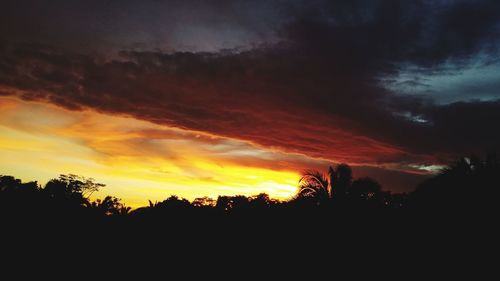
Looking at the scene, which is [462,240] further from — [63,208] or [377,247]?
[63,208]

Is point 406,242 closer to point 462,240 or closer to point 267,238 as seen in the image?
point 462,240

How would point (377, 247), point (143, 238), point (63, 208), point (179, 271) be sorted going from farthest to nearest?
point (63, 208), point (143, 238), point (179, 271), point (377, 247)

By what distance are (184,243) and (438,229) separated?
10698 mm

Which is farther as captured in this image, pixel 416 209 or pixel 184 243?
pixel 184 243

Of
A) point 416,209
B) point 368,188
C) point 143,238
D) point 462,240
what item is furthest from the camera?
point 368,188

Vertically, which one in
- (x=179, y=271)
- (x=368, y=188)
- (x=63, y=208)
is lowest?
(x=179, y=271)

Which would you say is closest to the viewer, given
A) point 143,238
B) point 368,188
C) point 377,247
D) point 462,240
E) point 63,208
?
point 462,240

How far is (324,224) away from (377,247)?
254 cm

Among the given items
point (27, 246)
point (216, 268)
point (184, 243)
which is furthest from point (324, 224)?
point (27, 246)

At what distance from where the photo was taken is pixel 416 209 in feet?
55.0

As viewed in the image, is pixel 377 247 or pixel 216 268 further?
pixel 216 268

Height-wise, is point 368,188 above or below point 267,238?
above

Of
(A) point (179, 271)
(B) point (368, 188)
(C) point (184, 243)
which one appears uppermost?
(B) point (368, 188)

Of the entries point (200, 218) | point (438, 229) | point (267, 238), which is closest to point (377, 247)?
point (438, 229)
